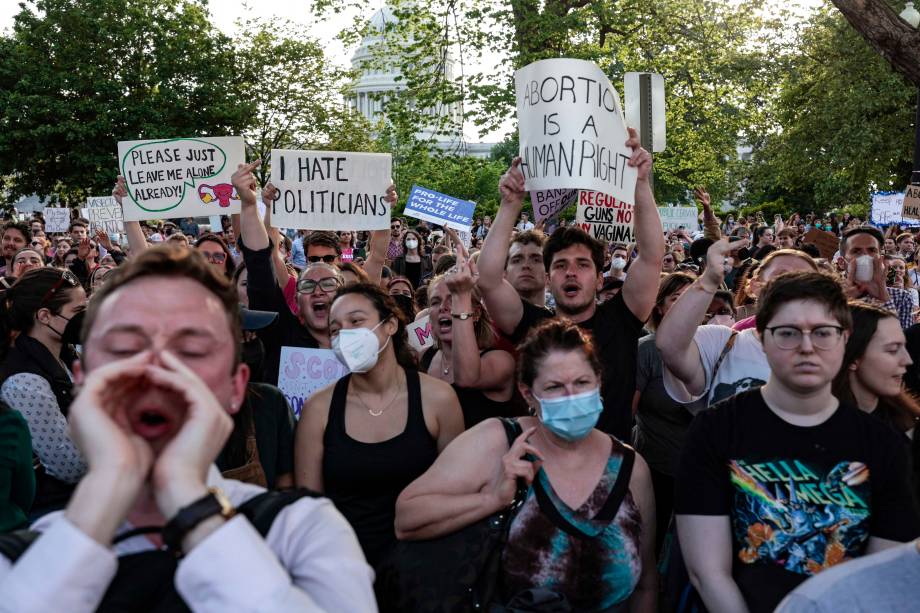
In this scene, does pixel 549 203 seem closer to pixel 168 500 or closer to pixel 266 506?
pixel 266 506

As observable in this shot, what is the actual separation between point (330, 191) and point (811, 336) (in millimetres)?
4309

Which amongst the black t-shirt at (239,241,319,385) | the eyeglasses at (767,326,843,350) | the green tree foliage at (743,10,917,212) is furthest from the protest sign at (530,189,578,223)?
the green tree foliage at (743,10,917,212)

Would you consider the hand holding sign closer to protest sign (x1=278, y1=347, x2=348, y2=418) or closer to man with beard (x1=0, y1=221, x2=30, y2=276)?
protest sign (x1=278, y1=347, x2=348, y2=418)

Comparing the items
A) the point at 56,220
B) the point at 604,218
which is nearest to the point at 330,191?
the point at 604,218

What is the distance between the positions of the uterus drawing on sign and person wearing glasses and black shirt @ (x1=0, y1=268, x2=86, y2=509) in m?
2.64

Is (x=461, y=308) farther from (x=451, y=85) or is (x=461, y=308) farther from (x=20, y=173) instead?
(x=20, y=173)

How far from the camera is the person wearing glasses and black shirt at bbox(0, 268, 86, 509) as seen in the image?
3600mm

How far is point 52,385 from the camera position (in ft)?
12.6

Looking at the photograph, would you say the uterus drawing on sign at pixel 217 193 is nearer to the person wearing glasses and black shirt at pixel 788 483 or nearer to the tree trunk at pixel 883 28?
the person wearing glasses and black shirt at pixel 788 483

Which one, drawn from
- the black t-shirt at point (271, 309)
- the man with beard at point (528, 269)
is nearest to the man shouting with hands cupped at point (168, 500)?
the black t-shirt at point (271, 309)

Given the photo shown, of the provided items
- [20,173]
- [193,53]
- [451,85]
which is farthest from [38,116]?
[451,85]

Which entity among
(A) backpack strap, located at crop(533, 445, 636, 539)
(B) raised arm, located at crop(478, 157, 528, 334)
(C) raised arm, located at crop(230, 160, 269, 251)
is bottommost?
(A) backpack strap, located at crop(533, 445, 636, 539)

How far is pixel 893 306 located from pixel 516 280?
3.20 m

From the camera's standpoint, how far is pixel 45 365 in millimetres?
3904
